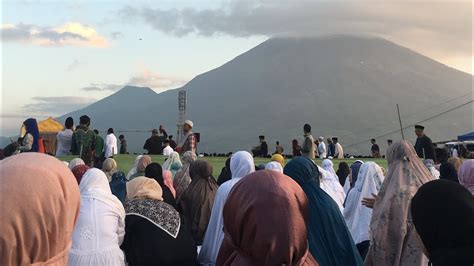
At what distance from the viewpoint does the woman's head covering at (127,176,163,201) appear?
460 cm

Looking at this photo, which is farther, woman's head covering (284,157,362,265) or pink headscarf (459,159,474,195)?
pink headscarf (459,159,474,195)

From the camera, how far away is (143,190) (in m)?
4.62

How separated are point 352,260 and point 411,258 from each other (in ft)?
1.56

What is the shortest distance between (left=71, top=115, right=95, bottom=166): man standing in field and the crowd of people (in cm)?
333

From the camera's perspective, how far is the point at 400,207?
3.99 meters

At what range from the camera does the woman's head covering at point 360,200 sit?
18.6ft

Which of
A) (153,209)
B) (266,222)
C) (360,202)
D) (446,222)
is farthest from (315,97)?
(266,222)

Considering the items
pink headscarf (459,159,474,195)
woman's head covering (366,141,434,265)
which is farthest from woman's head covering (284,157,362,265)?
pink headscarf (459,159,474,195)

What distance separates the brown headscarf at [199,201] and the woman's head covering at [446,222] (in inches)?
131

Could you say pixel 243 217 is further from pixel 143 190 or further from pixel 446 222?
pixel 143 190

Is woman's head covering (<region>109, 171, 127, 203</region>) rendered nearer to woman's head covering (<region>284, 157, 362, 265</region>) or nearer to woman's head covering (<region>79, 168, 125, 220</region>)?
woman's head covering (<region>79, 168, 125, 220</region>)

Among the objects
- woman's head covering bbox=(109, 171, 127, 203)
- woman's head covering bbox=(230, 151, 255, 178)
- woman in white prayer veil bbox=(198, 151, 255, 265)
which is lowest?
woman in white prayer veil bbox=(198, 151, 255, 265)

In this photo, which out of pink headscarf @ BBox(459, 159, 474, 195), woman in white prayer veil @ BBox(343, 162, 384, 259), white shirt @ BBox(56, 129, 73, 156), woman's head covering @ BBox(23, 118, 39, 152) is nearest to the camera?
pink headscarf @ BBox(459, 159, 474, 195)

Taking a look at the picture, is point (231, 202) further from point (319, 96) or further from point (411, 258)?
point (319, 96)
